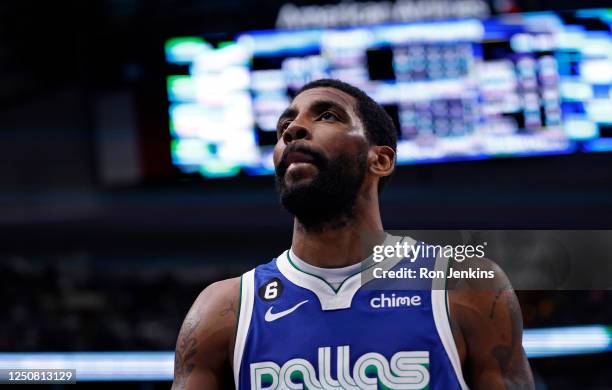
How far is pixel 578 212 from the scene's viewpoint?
24.6ft

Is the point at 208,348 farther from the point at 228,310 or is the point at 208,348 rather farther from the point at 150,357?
the point at 150,357

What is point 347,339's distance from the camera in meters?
2.86

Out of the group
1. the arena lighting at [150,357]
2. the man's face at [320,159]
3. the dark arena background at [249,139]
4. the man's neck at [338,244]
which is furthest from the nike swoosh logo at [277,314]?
the arena lighting at [150,357]

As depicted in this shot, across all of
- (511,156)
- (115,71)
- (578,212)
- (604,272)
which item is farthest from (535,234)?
(115,71)

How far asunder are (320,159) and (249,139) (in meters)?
4.47

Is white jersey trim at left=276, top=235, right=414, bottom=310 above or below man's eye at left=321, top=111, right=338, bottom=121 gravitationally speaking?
below

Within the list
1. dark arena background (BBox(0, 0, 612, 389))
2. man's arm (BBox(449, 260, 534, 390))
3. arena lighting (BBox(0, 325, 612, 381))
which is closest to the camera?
man's arm (BBox(449, 260, 534, 390))

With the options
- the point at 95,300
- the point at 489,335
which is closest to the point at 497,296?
the point at 489,335

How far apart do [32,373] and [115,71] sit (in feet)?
8.88

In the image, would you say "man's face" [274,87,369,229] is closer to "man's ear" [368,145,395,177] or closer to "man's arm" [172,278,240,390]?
"man's ear" [368,145,395,177]

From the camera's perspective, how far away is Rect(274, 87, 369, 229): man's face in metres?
2.95

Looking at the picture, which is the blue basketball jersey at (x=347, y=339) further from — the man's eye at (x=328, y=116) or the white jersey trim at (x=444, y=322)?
the man's eye at (x=328, y=116)

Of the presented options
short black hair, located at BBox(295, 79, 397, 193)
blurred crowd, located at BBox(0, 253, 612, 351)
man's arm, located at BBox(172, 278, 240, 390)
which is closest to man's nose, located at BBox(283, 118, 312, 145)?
short black hair, located at BBox(295, 79, 397, 193)

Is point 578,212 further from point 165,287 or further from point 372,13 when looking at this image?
point 165,287
